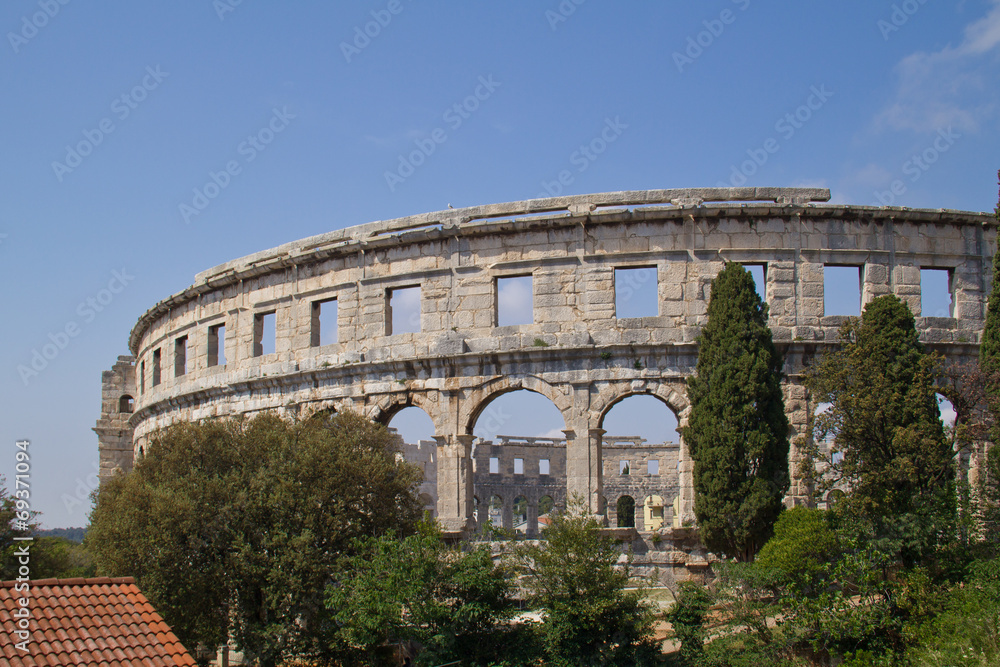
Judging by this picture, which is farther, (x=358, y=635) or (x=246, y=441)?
(x=246, y=441)

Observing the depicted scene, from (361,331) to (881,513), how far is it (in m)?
11.6

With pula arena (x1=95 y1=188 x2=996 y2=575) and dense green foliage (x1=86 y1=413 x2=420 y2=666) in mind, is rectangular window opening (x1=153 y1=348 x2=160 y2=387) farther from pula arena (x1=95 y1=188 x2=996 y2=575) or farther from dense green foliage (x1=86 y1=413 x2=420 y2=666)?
dense green foliage (x1=86 y1=413 x2=420 y2=666)

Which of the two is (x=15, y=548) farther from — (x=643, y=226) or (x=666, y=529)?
(x=643, y=226)

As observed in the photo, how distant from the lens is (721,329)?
16.7 m

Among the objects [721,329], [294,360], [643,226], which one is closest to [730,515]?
[721,329]

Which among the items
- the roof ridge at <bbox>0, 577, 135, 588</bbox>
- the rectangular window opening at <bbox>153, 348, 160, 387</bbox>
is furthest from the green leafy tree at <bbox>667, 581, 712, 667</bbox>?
the rectangular window opening at <bbox>153, 348, 160, 387</bbox>

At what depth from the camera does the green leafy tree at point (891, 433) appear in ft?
46.6

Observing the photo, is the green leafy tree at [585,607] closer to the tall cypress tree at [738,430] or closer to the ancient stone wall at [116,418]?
the tall cypress tree at [738,430]

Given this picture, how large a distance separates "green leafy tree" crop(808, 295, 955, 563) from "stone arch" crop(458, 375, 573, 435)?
509 cm

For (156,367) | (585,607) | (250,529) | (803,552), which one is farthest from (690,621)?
(156,367)

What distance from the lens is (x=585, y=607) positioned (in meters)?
13.1

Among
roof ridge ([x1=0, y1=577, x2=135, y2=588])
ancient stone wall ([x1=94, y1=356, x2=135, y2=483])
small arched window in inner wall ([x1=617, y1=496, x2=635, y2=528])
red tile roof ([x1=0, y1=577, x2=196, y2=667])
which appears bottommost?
small arched window in inner wall ([x1=617, y1=496, x2=635, y2=528])

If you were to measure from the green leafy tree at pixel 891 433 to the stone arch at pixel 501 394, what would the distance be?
16.7 feet

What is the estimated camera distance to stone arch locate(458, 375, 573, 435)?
731 inches
